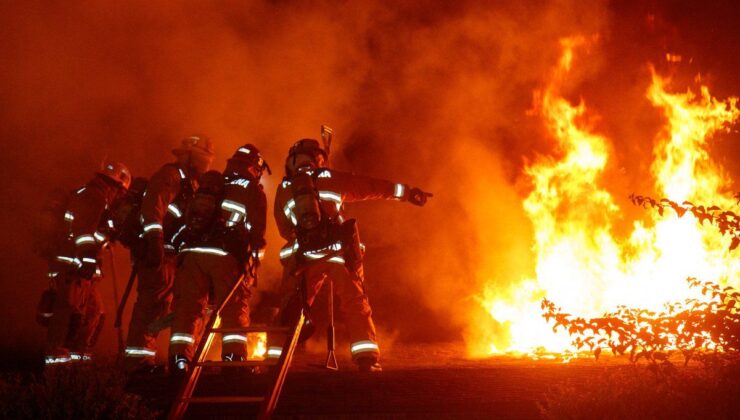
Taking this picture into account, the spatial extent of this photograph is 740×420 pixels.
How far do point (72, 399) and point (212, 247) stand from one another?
180cm

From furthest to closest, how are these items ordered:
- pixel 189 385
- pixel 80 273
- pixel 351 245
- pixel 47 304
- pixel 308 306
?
pixel 47 304
pixel 80 273
pixel 351 245
pixel 308 306
pixel 189 385

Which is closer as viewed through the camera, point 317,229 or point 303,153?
point 317,229

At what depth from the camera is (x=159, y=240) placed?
18.0 feet

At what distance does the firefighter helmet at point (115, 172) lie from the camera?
653 cm

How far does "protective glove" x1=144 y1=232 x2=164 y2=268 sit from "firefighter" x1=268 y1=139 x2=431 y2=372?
1.02 metres

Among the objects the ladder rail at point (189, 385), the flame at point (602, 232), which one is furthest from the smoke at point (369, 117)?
the ladder rail at point (189, 385)

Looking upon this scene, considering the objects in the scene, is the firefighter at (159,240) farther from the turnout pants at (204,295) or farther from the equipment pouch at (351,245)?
the equipment pouch at (351,245)

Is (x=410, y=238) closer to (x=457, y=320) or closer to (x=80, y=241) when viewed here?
(x=457, y=320)

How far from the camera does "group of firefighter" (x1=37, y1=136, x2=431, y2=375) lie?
5109mm

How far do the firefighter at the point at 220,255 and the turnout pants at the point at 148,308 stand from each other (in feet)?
1.46

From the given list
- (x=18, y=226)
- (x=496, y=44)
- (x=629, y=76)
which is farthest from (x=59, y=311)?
(x=629, y=76)

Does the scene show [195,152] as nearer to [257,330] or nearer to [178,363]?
[178,363]

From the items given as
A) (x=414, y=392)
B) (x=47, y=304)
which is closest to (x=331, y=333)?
(x=414, y=392)

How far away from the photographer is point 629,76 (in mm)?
9406
